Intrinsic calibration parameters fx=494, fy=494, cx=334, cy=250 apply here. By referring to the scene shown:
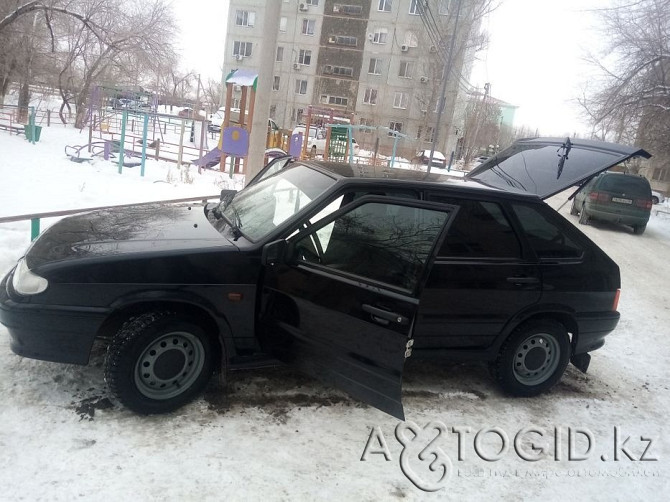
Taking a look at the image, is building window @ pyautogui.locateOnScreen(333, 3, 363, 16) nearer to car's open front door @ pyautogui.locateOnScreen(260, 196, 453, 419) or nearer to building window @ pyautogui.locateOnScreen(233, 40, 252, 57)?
building window @ pyautogui.locateOnScreen(233, 40, 252, 57)

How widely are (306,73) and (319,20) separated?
17.0 ft

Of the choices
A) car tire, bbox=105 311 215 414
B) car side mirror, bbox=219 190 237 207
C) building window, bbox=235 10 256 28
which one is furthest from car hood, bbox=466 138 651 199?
building window, bbox=235 10 256 28

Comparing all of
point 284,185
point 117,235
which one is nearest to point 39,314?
point 117,235

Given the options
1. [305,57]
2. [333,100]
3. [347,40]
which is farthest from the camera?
[333,100]

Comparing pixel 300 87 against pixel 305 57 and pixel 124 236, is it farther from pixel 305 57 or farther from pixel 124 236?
pixel 124 236

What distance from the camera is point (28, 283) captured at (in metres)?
2.91

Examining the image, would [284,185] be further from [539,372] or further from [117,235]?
[539,372]

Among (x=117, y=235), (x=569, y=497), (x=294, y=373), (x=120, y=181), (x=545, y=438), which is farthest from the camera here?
(x=120, y=181)

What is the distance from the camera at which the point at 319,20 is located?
49344mm

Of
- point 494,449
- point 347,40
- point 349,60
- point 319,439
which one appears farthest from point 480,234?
point 347,40

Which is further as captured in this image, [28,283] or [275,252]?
[275,252]

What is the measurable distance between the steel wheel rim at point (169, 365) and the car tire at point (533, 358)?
235 cm

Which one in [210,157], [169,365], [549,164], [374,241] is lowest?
[169,365]

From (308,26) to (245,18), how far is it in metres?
6.39
